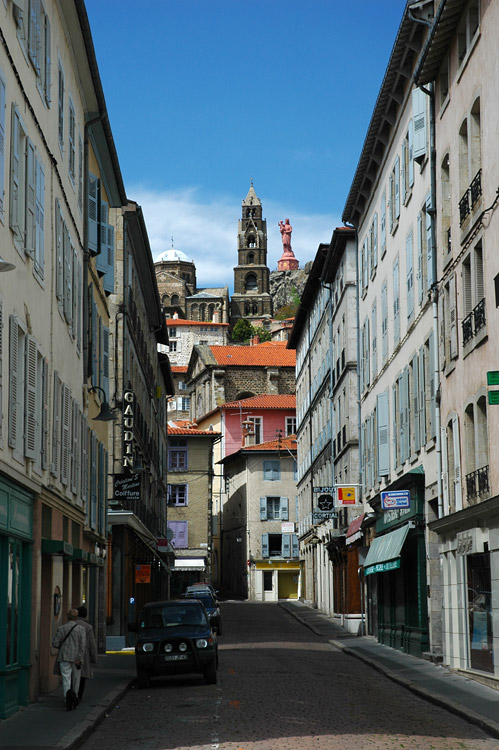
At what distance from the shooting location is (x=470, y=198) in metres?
20.8

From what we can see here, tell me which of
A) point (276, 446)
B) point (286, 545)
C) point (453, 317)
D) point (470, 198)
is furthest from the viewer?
point (276, 446)

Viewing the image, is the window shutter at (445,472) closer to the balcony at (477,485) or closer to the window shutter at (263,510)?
the balcony at (477,485)

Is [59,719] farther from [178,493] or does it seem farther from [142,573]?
[178,493]

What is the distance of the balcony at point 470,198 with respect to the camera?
20141 mm

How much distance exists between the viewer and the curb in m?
12.5

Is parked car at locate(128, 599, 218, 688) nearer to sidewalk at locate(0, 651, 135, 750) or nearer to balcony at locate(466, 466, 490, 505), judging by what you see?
sidewalk at locate(0, 651, 135, 750)

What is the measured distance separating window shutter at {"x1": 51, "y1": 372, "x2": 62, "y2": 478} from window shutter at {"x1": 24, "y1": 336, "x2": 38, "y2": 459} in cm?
240

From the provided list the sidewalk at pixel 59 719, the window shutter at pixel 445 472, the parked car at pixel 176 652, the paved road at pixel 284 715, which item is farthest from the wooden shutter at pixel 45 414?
the window shutter at pixel 445 472

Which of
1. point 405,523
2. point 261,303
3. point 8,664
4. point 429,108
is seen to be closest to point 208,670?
point 8,664

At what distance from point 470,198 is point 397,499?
812 centimetres

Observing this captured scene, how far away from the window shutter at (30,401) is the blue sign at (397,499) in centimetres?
1174

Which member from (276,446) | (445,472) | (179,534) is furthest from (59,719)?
(276,446)

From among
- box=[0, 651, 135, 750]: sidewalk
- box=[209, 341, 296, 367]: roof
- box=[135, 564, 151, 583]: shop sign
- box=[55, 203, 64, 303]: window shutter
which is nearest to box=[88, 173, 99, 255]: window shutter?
box=[55, 203, 64, 303]: window shutter

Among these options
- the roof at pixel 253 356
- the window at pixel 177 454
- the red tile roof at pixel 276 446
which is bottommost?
the window at pixel 177 454
